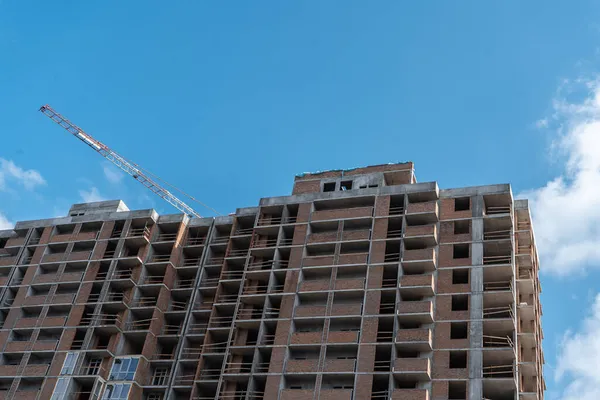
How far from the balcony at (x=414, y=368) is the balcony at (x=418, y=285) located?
21.0 feet

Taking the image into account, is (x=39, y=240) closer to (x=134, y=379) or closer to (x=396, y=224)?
(x=134, y=379)

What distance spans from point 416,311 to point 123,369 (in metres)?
26.4

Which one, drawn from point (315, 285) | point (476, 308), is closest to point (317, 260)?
point (315, 285)

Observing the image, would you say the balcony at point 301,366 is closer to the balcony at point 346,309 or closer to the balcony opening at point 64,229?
the balcony at point 346,309

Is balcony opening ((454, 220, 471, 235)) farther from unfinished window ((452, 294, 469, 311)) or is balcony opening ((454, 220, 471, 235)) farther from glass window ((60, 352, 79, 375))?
glass window ((60, 352, 79, 375))

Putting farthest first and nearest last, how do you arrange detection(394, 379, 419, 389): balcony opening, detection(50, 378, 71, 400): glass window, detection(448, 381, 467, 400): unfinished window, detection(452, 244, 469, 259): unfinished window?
detection(50, 378, 71, 400): glass window < detection(452, 244, 469, 259): unfinished window < detection(394, 379, 419, 389): balcony opening < detection(448, 381, 467, 400): unfinished window

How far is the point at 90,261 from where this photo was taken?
8231 centimetres

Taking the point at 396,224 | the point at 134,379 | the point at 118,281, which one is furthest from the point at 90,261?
the point at 396,224

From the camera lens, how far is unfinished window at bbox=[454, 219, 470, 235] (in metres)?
72.6

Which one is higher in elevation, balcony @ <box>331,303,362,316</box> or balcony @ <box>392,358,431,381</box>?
balcony @ <box>331,303,362,316</box>

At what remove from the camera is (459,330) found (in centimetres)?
6662

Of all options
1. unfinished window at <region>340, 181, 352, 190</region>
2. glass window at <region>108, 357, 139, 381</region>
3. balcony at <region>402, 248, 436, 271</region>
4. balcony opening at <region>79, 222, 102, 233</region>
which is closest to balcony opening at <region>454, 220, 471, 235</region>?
balcony at <region>402, 248, 436, 271</region>

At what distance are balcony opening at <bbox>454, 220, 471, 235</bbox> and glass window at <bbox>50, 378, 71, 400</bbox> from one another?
3634cm

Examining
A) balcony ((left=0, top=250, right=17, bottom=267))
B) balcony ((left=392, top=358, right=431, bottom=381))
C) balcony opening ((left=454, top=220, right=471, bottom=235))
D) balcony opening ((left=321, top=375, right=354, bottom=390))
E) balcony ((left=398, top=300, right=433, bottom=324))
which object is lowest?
balcony opening ((left=321, top=375, right=354, bottom=390))
